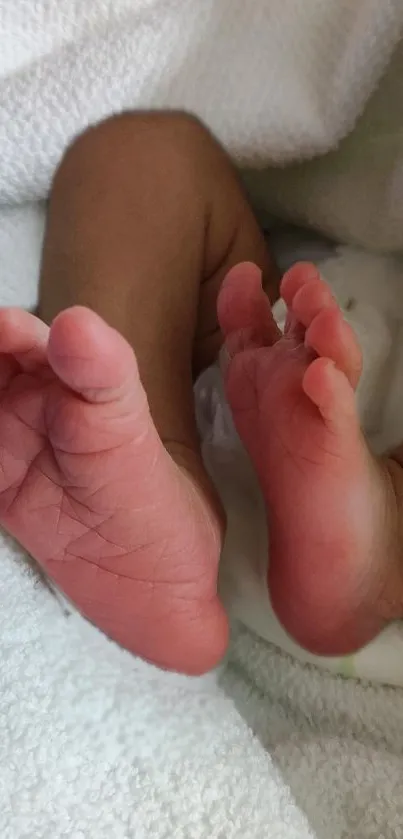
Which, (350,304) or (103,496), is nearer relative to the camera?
(103,496)

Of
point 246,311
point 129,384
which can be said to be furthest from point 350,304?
point 129,384

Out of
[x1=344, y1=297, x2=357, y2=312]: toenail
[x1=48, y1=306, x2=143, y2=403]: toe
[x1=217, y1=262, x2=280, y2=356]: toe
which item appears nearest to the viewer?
[x1=48, y1=306, x2=143, y2=403]: toe

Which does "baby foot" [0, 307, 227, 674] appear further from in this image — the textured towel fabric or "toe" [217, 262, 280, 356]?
the textured towel fabric

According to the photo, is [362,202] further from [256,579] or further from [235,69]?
[256,579]

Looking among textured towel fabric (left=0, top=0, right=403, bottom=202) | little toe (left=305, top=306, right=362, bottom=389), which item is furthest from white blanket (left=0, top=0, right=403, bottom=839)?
little toe (left=305, top=306, right=362, bottom=389)

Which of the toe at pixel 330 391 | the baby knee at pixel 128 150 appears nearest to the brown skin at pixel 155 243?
the baby knee at pixel 128 150

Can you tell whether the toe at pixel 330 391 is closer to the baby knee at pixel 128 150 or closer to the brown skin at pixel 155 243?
the brown skin at pixel 155 243

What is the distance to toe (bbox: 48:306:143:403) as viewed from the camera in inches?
18.3

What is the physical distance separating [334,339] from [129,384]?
13cm

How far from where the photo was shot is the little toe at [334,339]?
1.78 ft

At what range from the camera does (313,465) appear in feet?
1.87

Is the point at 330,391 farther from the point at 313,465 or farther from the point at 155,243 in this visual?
the point at 155,243

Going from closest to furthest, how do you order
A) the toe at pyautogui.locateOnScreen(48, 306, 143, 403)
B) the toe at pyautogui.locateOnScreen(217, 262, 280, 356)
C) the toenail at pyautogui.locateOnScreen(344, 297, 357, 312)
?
the toe at pyautogui.locateOnScreen(48, 306, 143, 403), the toe at pyautogui.locateOnScreen(217, 262, 280, 356), the toenail at pyautogui.locateOnScreen(344, 297, 357, 312)

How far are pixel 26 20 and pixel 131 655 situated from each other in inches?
18.1
